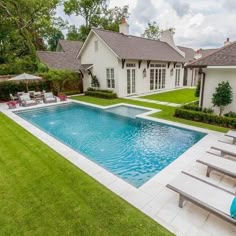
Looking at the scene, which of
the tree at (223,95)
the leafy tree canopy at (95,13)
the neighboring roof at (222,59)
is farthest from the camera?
the leafy tree canopy at (95,13)

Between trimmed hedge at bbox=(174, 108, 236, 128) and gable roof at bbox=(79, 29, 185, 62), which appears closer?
trimmed hedge at bbox=(174, 108, 236, 128)

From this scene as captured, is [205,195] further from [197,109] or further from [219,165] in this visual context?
[197,109]

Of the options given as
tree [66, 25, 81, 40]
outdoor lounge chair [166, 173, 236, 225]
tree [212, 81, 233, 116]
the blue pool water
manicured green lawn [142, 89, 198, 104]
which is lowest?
the blue pool water

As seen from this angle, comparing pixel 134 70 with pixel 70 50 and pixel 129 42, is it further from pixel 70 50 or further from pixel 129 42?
pixel 70 50

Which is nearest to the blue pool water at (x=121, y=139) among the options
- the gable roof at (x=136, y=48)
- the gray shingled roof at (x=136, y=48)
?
the gable roof at (x=136, y=48)

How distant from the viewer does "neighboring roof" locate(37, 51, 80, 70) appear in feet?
75.5

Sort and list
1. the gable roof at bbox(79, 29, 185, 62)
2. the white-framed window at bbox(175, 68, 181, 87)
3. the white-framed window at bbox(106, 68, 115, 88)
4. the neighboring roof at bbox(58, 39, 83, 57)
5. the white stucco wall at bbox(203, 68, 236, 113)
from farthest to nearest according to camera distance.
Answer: the neighboring roof at bbox(58, 39, 83, 57) < the white-framed window at bbox(175, 68, 181, 87) < the white-framed window at bbox(106, 68, 115, 88) < the gable roof at bbox(79, 29, 185, 62) < the white stucco wall at bbox(203, 68, 236, 113)

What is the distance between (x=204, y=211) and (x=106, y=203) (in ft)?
6.92

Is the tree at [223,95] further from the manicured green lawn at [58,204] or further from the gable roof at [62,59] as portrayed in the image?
the gable roof at [62,59]

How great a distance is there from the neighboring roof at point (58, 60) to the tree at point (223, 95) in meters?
17.4

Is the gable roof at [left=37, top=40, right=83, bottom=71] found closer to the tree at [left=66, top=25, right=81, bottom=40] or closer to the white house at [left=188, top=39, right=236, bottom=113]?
the tree at [left=66, top=25, right=81, bottom=40]

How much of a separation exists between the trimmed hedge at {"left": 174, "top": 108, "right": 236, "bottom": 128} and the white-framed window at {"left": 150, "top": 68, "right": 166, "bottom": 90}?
34.3 ft

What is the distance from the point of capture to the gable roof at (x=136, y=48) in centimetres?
1728

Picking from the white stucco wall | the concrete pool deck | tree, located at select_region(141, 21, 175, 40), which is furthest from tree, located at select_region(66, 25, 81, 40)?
the concrete pool deck
